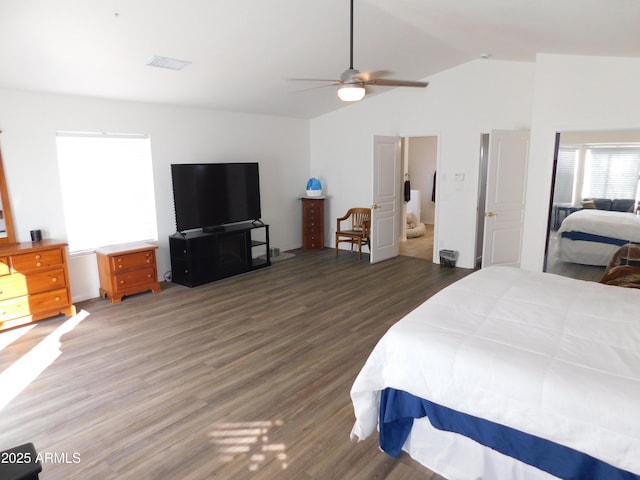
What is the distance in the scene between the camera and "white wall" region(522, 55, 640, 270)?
4168 millimetres

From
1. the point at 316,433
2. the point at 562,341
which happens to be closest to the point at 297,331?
the point at 316,433

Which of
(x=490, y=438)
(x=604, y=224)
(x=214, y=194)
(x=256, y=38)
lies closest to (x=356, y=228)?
(x=214, y=194)

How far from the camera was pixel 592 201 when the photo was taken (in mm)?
4676

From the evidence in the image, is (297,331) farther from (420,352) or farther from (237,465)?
(420,352)

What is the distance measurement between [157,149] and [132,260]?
1.58m

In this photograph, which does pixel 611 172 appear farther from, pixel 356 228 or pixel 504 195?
pixel 356 228

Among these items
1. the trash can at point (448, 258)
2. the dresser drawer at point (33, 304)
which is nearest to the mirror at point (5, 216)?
the dresser drawer at point (33, 304)

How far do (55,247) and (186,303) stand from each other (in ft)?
4.97

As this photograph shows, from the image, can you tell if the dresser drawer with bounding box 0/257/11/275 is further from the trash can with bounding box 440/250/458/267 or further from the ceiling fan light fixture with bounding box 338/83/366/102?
the trash can with bounding box 440/250/458/267

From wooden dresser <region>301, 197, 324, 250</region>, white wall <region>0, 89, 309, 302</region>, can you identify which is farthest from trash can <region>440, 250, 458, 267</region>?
white wall <region>0, 89, 309, 302</region>

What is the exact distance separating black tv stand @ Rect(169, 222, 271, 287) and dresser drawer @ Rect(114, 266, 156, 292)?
1.48ft

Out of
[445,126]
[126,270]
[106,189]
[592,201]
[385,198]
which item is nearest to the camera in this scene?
[592,201]

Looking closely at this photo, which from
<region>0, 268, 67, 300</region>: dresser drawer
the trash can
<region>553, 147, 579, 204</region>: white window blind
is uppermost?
<region>553, 147, 579, 204</region>: white window blind

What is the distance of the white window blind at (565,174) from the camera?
465 cm
